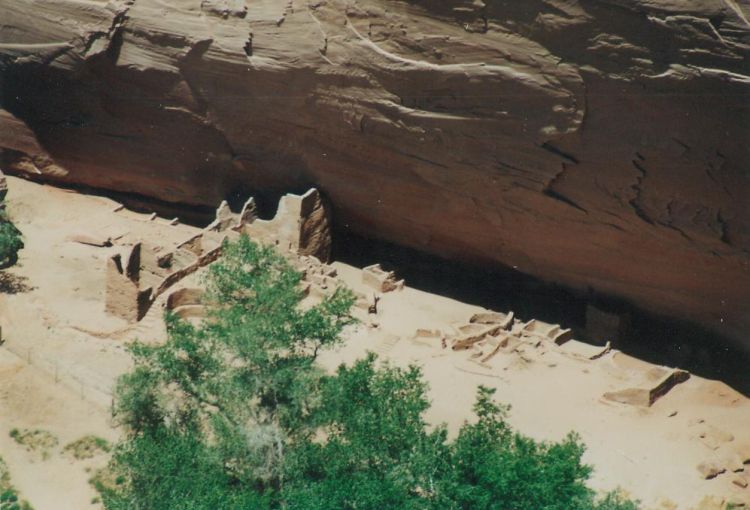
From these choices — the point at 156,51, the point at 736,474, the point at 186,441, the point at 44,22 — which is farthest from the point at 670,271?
the point at 44,22

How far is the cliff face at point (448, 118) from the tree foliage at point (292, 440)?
4538 millimetres

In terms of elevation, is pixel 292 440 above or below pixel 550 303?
above

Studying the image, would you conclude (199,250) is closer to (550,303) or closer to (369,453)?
(550,303)

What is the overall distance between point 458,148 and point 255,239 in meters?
4.63

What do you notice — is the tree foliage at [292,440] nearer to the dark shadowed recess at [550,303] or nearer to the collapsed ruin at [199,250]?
the collapsed ruin at [199,250]

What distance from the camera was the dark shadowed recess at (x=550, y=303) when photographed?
602 inches

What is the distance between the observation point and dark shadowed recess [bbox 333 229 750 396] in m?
15.3

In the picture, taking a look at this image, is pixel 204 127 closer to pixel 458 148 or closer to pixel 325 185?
pixel 325 185

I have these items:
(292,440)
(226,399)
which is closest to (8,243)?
(226,399)

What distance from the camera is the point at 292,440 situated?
11.1 m

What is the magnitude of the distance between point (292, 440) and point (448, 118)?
6.30 meters

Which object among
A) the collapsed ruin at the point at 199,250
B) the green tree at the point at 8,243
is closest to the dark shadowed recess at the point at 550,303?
the collapsed ruin at the point at 199,250

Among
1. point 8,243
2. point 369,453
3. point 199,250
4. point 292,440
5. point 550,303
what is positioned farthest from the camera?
point 199,250

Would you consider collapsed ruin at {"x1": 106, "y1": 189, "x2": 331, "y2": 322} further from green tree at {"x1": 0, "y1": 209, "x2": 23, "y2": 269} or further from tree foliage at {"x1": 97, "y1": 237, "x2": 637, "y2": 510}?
tree foliage at {"x1": 97, "y1": 237, "x2": 637, "y2": 510}
